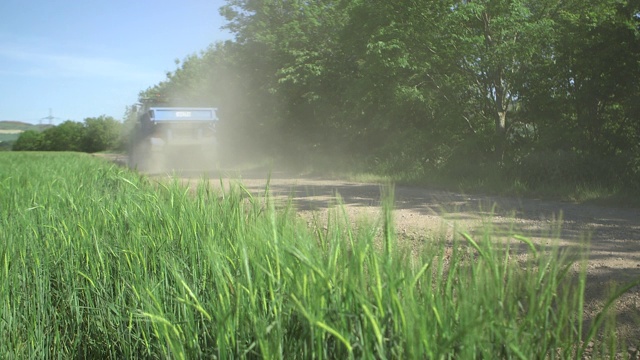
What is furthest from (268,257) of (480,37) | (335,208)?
(480,37)

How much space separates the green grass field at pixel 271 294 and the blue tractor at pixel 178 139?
16.6 metres

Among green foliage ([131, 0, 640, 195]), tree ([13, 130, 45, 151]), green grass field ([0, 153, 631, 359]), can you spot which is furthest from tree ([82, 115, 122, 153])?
green grass field ([0, 153, 631, 359])

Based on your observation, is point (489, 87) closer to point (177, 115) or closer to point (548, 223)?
point (548, 223)

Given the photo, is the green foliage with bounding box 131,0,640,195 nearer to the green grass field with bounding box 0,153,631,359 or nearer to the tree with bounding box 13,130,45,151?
the green grass field with bounding box 0,153,631,359

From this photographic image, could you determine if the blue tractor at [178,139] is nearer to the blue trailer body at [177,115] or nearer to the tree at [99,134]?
the blue trailer body at [177,115]

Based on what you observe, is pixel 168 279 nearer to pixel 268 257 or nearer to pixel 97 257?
pixel 97 257

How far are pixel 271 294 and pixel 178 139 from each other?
63.5ft

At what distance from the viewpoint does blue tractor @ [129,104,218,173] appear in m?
20.4

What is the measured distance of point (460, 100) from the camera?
46.5 ft

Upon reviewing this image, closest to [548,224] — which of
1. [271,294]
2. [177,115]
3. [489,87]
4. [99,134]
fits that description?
[271,294]

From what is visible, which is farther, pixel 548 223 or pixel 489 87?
pixel 489 87

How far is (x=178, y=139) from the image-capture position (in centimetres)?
2094

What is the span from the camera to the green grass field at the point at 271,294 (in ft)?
6.07

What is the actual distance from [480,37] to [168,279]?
1104cm
